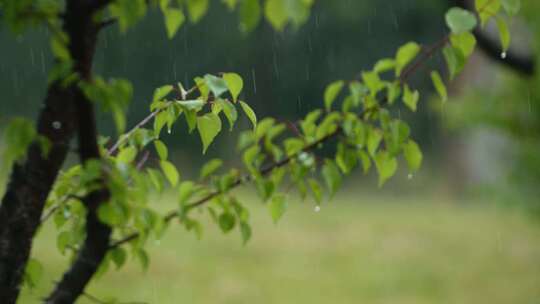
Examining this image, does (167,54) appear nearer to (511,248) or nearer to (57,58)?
(511,248)

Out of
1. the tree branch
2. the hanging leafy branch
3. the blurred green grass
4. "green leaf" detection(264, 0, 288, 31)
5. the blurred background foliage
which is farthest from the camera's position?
the blurred background foliage

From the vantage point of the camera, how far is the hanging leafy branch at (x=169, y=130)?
1.54m

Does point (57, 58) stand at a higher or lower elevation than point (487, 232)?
higher

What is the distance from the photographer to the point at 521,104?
8320mm

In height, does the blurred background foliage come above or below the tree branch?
below

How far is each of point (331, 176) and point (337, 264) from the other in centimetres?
788

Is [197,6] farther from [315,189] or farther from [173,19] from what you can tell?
[315,189]

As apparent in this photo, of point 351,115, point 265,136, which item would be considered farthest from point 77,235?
point 351,115

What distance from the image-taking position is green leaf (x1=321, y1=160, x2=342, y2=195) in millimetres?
2004

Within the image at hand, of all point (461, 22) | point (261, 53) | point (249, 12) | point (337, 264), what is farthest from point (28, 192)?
point (261, 53)

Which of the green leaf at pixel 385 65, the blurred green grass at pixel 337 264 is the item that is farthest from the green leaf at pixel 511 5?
the blurred green grass at pixel 337 264

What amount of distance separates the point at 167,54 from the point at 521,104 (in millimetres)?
11515

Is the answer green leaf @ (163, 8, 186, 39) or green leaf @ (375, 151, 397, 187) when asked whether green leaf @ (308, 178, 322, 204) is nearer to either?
green leaf @ (375, 151, 397, 187)

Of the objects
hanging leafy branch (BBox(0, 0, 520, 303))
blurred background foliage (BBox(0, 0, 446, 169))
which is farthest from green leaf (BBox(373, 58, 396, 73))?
blurred background foliage (BBox(0, 0, 446, 169))
